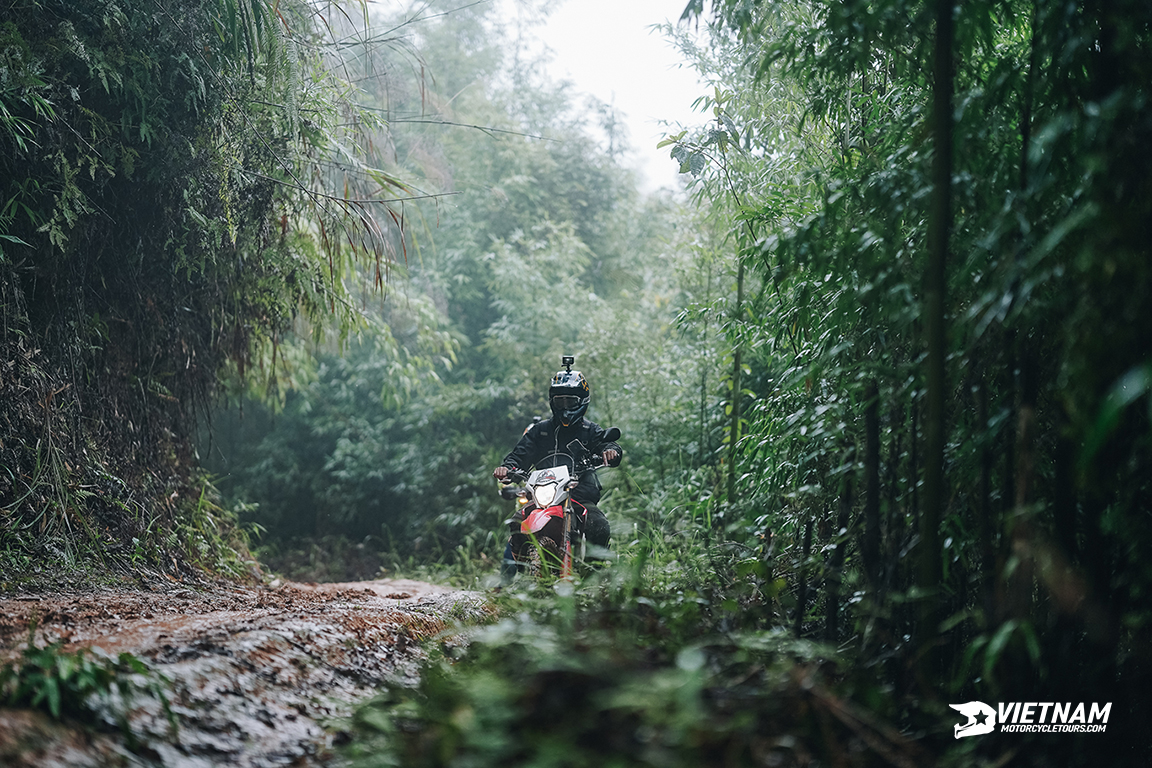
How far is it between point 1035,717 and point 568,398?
353 centimetres

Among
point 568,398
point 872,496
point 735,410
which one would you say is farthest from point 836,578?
point 568,398

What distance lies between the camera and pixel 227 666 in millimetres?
2178

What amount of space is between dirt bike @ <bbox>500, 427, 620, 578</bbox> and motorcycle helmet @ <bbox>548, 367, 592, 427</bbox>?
0.35m

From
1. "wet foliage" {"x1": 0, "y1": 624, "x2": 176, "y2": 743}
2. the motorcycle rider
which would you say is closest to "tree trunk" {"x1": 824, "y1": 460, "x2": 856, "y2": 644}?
"wet foliage" {"x1": 0, "y1": 624, "x2": 176, "y2": 743}

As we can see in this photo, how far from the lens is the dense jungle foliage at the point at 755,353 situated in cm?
164

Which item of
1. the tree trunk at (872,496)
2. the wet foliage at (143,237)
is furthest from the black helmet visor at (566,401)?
the tree trunk at (872,496)

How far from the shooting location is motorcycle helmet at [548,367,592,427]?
5.09 metres

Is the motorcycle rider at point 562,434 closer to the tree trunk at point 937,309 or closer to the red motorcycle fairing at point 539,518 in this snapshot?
the red motorcycle fairing at point 539,518

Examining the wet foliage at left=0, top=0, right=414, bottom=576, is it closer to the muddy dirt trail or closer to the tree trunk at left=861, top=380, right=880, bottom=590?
the muddy dirt trail

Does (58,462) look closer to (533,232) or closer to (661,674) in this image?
(661,674)

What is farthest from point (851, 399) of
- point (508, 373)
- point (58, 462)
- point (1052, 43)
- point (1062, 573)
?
point (508, 373)

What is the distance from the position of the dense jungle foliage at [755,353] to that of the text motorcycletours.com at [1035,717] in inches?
1.5

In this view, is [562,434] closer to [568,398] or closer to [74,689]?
[568,398]

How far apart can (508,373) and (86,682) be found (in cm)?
914
